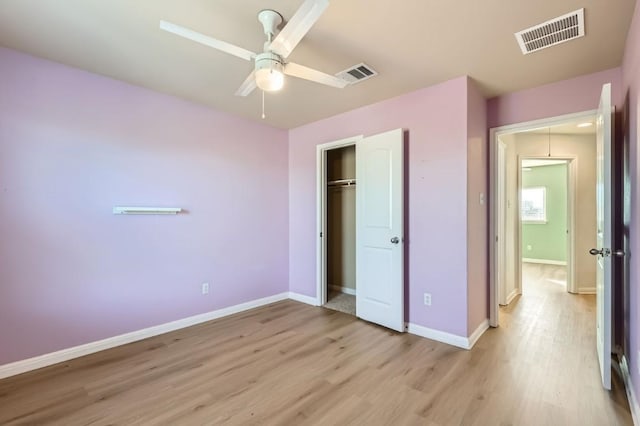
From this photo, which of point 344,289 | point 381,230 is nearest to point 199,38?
point 381,230

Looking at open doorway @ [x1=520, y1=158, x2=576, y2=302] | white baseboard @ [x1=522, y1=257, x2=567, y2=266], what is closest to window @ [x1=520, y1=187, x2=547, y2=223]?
open doorway @ [x1=520, y1=158, x2=576, y2=302]

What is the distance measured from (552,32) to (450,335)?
258cm

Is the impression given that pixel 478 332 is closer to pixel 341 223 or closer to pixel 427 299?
pixel 427 299

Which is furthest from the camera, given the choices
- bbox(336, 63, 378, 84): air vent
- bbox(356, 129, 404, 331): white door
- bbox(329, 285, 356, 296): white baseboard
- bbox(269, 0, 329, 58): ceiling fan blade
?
bbox(329, 285, 356, 296): white baseboard

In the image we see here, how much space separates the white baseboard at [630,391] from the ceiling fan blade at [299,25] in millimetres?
2834

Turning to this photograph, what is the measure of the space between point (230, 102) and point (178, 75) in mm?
707

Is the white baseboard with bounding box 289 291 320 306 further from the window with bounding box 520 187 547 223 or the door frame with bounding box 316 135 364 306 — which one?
the window with bounding box 520 187 547 223

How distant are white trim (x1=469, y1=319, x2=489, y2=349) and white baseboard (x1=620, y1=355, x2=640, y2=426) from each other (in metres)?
1.02

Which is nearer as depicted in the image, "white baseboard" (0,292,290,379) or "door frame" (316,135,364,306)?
"white baseboard" (0,292,290,379)

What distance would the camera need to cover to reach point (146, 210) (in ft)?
9.89

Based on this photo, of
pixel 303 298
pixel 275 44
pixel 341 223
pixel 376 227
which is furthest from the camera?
pixel 341 223

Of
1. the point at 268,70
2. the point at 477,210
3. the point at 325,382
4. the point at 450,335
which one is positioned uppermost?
the point at 268,70

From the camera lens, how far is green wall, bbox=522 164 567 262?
23.1 ft

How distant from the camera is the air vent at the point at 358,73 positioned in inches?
102
